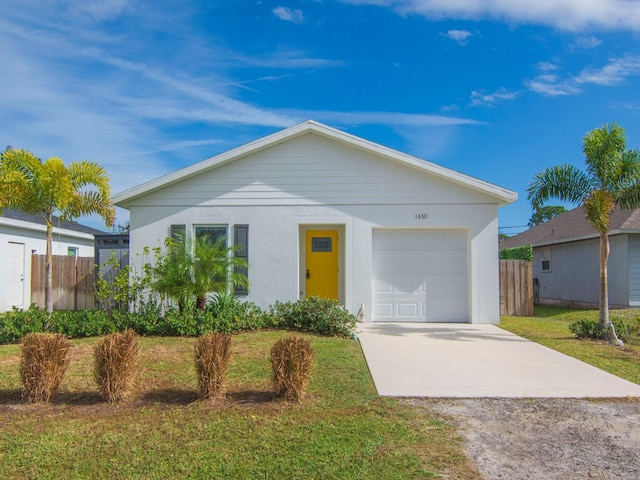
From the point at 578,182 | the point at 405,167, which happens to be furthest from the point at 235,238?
the point at 578,182

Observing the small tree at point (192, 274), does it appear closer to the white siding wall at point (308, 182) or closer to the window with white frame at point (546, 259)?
the white siding wall at point (308, 182)

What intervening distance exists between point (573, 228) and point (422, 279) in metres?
10.2

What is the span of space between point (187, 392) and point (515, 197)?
344 inches

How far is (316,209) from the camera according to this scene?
36.9ft

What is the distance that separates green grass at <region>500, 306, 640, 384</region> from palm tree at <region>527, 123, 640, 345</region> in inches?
26.3

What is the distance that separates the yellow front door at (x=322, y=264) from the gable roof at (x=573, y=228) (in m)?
8.97

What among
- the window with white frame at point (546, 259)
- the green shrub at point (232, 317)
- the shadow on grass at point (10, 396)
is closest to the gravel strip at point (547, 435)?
the shadow on grass at point (10, 396)

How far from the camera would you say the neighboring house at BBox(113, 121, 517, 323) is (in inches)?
436

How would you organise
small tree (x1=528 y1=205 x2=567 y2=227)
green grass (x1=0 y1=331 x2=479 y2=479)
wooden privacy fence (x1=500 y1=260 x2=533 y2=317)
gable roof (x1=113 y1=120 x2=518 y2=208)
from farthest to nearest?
small tree (x1=528 y1=205 x2=567 y2=227) → wooden privacy fence (x1=500 y1=260 x2=533 y2=317) → gable roof (x1=113 y1=120 x2=518 y2=208) → green grass (x1=0 y1=331 x2=479 y2=479)

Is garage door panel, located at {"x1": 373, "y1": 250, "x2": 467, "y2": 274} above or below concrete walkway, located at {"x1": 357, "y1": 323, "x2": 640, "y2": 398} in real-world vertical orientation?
above

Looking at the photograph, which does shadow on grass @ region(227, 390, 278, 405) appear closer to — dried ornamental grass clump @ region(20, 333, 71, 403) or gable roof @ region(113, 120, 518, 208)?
dried ornamental grass clump @ region(20, 333, 71, 403)

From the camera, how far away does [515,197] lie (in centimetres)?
1064

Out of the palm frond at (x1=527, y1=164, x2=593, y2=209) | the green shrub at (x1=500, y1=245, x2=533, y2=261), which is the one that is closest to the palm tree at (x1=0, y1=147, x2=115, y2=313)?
the palm frond at (x1=527, y1=164, x2=593, y2=209)

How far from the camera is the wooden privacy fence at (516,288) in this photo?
1386 centimetres
